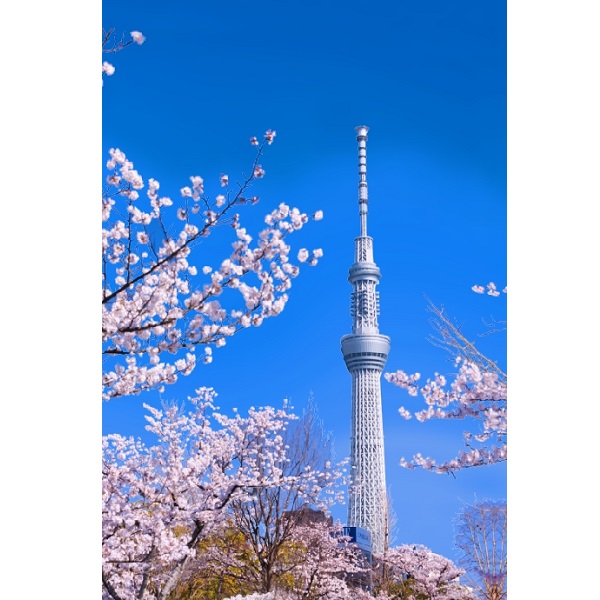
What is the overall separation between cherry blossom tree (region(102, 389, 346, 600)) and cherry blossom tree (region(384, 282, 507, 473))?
139cm

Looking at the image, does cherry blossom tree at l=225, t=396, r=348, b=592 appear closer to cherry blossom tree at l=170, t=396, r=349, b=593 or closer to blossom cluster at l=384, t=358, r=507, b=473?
cherry blossom tree at l=170, t=396, r=349, b=593

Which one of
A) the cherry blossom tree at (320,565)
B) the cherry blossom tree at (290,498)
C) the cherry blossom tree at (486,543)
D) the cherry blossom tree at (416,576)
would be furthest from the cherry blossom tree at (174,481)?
the cherry blossom tree at (320,565)

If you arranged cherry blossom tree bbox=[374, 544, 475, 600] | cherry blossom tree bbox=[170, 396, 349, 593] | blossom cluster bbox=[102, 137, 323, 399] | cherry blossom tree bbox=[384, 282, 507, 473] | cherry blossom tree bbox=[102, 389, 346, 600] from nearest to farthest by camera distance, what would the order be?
blossom cluster bbox=[102, 137, 323, 399] → cherry blossom tree bbox=[384, 282, 507, 473] → cherry blossom tree bbox=[102, 389, 346, 600] → cherry blossom tree bbox=[170, 396, 349, 593] → cherry blossom tree bbox=[374, 544, 475, 600]

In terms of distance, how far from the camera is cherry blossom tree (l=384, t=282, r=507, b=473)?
124 inches

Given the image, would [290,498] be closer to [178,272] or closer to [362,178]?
[362,178]

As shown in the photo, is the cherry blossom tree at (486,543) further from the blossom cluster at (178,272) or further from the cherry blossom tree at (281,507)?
the blossom cluster at (178,272)

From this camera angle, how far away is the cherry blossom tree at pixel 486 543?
17.1 ft

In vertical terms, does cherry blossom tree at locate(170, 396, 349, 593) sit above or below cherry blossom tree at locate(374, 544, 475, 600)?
above

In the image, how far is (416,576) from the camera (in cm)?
Result: 731

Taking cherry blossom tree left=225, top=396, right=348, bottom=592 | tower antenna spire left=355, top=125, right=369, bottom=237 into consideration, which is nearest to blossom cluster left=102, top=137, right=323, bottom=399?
tower antenna spire left=355, top=125, right=369, bottom=237

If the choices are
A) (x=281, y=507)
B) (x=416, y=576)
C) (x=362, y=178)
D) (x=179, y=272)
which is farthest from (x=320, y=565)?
(x=179, y=272)
